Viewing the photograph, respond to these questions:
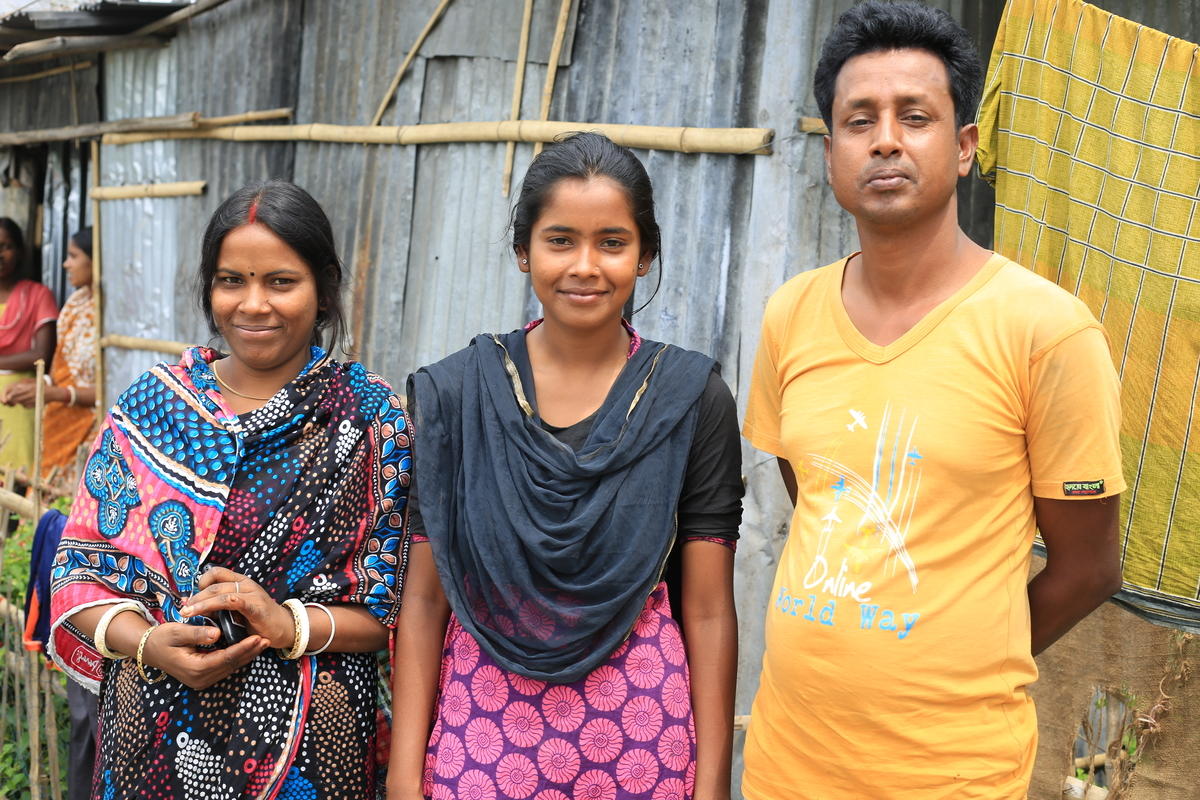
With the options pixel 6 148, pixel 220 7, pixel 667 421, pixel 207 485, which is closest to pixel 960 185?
pixel 667 421

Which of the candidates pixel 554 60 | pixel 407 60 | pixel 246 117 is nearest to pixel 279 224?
pixel 554 60

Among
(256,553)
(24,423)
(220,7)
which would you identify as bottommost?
(24,423)

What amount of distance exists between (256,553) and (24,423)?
621 centimetres

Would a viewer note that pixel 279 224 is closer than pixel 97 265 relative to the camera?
Yes

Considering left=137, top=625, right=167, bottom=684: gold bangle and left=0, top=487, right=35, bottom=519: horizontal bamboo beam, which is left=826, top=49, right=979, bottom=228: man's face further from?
left=0, top=487, right=35, bottom=519: horizontal bamboo beam

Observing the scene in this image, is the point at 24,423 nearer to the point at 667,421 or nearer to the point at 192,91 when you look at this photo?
the point at 192,91

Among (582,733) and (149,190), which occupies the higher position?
(149,190)

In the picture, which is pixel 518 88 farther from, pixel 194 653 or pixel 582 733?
pixel 582 733

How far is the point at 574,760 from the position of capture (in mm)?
2035

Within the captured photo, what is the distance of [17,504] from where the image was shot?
4074 millimetres

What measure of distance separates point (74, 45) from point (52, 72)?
103 cm

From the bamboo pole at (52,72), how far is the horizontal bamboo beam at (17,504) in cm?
441

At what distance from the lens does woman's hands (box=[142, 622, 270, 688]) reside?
2.15m

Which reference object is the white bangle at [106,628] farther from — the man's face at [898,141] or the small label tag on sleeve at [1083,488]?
the small label tag on sleeve at [1083,488]
